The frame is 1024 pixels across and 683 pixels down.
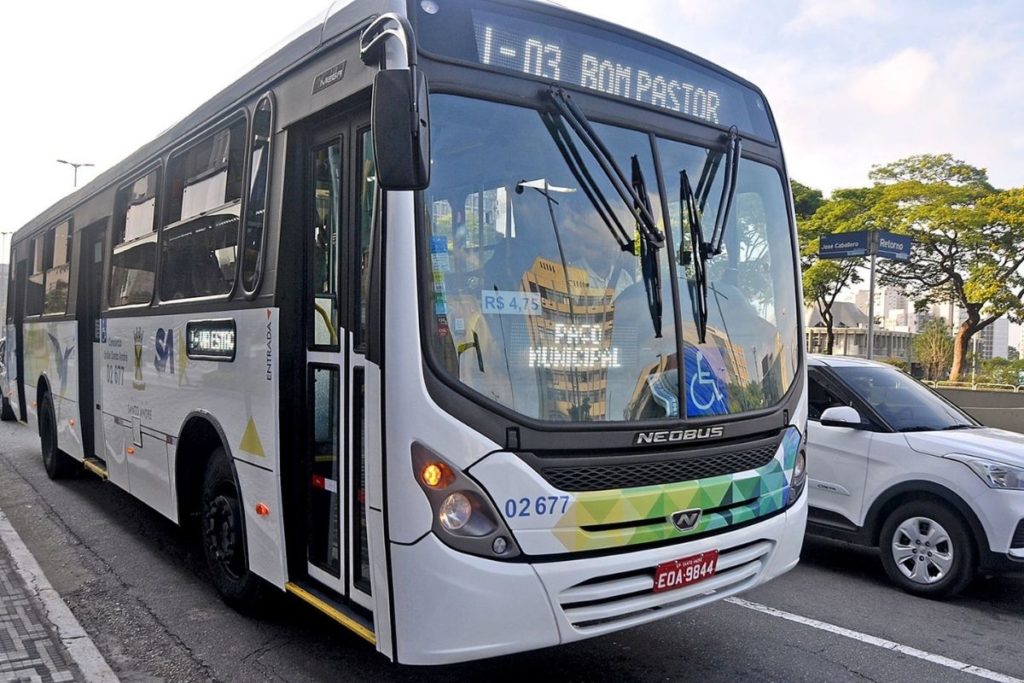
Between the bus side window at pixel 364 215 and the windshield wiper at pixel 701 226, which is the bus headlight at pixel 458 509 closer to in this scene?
the bus side window at pixel 364 215

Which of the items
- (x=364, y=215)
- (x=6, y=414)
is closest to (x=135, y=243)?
(x=364, y=215)

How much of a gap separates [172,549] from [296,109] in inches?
161

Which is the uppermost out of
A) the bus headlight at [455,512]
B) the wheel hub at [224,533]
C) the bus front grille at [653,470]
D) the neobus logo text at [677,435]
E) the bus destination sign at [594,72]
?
the bus destination sign at [594,72]

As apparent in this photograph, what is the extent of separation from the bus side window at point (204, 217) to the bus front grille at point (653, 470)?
95.0 inches

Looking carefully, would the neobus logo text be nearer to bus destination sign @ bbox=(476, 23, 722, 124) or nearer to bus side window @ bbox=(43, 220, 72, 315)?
bus destination sign @ bbox=(476, 23, 722, 124)

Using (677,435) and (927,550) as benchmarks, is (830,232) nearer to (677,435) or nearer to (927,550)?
(927,550)

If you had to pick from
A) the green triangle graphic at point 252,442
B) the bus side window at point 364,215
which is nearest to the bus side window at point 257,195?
the green triangle graphic at point 252,442

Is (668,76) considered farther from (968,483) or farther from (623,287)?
(968,483)

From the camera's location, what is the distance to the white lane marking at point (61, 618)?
4.44 m

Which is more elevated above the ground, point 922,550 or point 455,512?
point 455,512

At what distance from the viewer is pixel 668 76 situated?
4328 millimetres

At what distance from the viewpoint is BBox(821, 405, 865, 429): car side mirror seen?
21.2 feet

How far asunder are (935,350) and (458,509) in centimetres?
4304

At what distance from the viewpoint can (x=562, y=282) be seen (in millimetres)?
3725
